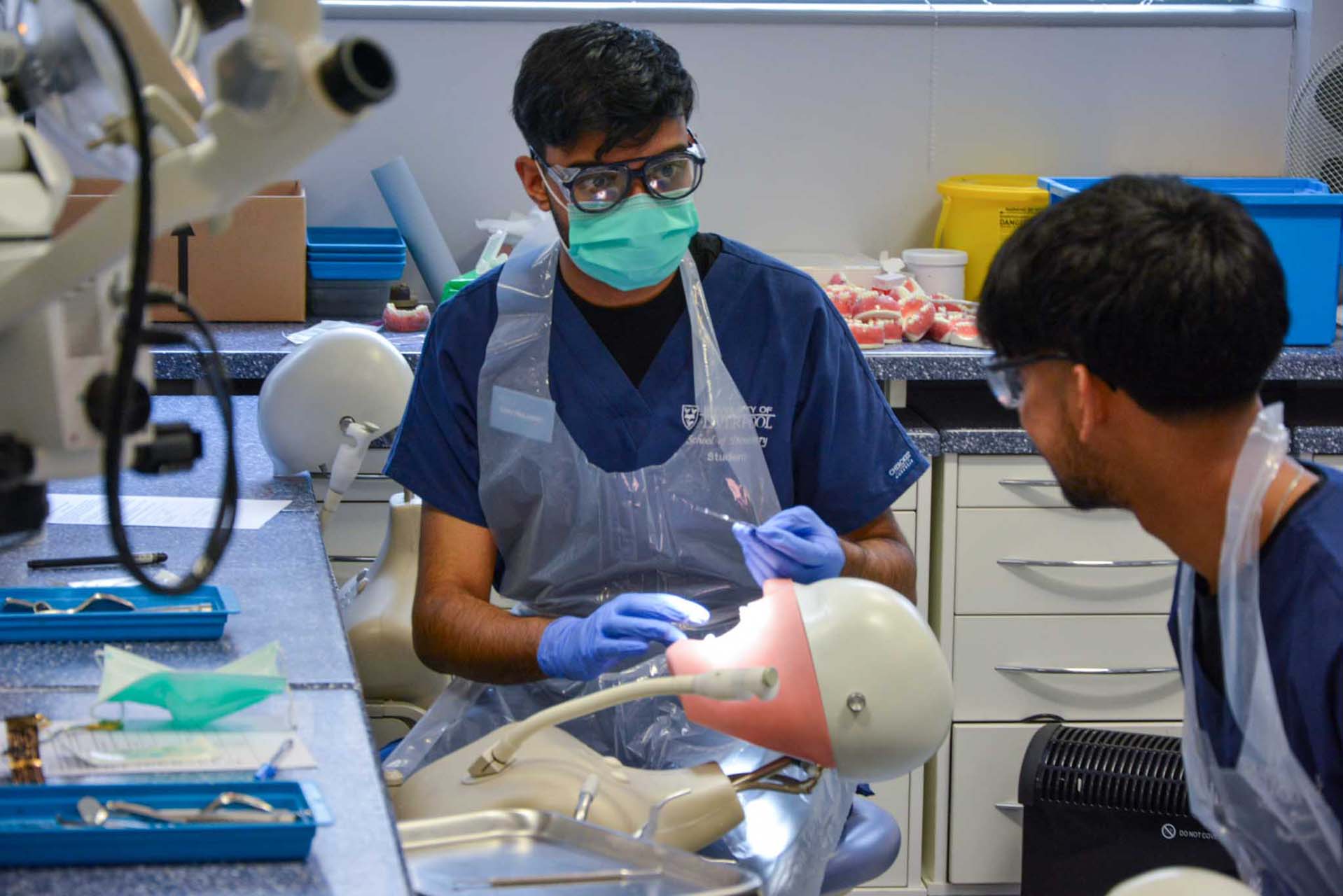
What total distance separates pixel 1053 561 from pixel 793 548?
52.3 inches

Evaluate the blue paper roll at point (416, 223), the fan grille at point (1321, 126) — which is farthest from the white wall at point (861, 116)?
the fan grille at point (1321, 126)

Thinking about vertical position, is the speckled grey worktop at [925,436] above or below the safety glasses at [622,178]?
below

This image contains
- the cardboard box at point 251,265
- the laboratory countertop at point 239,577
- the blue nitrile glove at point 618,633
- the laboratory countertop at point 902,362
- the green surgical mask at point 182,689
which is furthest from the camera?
the cardboard box at point 251,265

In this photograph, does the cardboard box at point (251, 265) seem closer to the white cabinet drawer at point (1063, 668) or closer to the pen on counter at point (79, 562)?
the pen on counter at point (79, 562)

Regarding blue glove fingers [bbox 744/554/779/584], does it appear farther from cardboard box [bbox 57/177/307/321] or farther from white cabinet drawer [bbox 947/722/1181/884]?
cardboard box [bbox 57/177/307/321]

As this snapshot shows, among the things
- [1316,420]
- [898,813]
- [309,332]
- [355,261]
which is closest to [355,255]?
[355,261]

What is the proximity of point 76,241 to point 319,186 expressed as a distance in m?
2.53

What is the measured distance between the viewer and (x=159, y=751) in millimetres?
1313

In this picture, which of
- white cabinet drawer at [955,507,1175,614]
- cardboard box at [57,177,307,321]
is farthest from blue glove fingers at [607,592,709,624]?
cardboard box at [57,177,307,321]

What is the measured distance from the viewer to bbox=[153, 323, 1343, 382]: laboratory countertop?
278 cm

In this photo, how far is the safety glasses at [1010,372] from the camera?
1.37 meters

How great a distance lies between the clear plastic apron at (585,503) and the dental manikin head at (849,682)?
1.42ft

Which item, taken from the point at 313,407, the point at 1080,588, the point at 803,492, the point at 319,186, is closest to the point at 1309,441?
the point at 1080,588

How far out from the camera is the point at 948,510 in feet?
9.36
